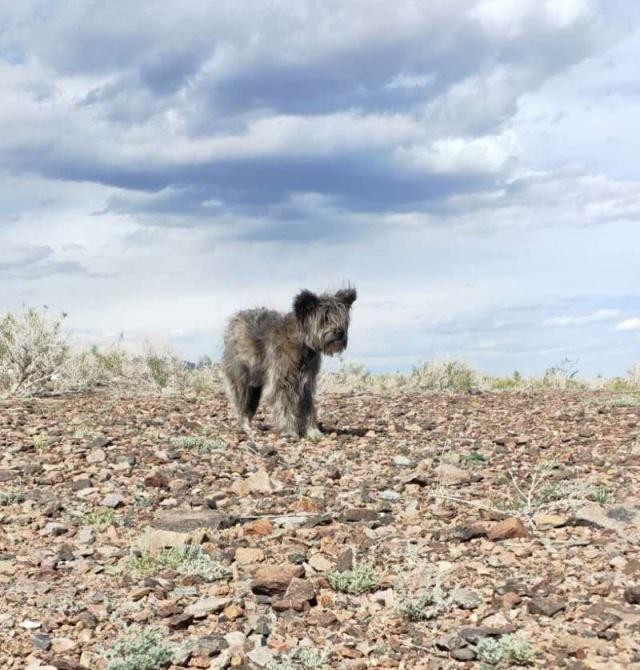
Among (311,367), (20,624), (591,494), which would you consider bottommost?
(20,624)

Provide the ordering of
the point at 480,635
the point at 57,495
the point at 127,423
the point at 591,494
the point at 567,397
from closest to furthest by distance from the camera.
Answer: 1. the point at 480,635
2. the point at 591,494
3. the point at 57,495
4. the point at 127,423
5. the point at 567,397

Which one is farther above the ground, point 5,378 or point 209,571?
point 5,378

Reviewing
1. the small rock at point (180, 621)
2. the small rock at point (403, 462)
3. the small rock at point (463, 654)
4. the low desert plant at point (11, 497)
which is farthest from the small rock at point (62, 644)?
the small rock at point (403, 462)

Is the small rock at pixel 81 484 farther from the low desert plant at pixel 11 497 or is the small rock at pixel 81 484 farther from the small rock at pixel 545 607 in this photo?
the small rock at pixel 545 607

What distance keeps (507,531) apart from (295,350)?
573 centimetres

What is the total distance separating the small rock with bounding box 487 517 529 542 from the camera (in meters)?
6.51

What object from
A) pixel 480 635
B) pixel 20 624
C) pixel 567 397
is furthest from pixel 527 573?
pixel 567 397

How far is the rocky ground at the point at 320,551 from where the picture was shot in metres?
5.11

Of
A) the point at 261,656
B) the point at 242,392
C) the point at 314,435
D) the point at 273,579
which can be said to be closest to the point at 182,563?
the point at 273,579

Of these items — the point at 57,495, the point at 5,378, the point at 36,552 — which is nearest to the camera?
the point at 36,552

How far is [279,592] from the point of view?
5.74 meters

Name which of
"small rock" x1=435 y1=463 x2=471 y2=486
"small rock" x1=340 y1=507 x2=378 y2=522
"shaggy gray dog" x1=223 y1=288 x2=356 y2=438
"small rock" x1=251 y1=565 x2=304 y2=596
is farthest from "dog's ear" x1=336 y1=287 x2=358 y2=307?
"small rock" x1=251 y1=565 x2=304 y2=596

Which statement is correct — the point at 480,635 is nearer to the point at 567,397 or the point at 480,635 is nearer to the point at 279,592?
the point at 279,592

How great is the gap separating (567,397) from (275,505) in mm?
9533
